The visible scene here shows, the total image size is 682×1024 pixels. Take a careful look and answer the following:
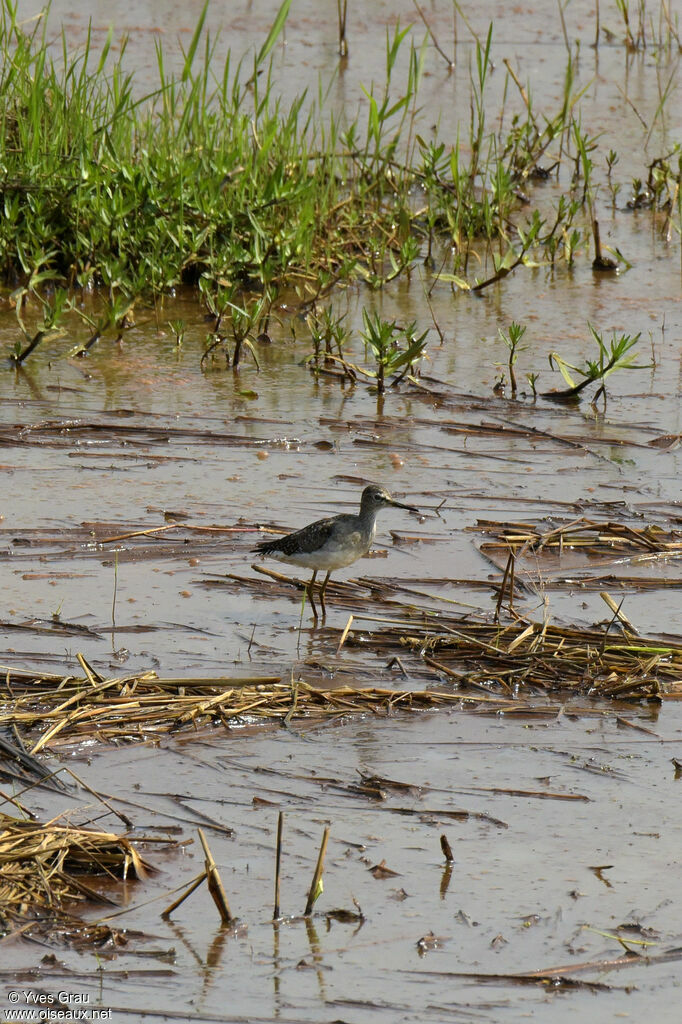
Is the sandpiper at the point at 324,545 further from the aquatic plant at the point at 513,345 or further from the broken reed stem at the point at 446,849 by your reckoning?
the aquatic plant at the point at 513,345

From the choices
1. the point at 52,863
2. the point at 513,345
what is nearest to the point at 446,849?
the point at 52,863

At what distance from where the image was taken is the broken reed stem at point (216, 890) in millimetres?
3420

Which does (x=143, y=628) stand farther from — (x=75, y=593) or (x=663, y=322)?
(x=663, y=322)

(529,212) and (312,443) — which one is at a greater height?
(529,212)

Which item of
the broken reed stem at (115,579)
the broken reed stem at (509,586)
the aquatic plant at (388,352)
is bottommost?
the broken reed stem at (115,579)

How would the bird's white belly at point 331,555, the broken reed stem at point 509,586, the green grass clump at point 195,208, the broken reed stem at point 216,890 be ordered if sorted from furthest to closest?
the green grass clump at point 195,208 < the bird's white belly at point 331,555 < the broken reed stem at point 509,586 < the broken reed stem at point 216,890

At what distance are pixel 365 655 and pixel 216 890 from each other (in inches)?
80.3

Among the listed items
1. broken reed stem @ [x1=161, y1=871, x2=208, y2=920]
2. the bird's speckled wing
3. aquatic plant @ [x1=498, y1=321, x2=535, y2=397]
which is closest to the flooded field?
broken reed stem @ [x1=161, y1=871, x2=208, y2=920]

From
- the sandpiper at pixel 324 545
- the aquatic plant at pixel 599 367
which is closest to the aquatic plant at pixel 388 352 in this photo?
the aquatic plant at pixel 599 367

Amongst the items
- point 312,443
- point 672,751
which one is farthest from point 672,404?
point 672,751

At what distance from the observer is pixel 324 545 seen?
575cm

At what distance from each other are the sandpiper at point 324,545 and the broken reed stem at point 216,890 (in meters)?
2.35

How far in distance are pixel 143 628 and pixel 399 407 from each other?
3.02 metres

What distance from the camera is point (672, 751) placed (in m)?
4.64
